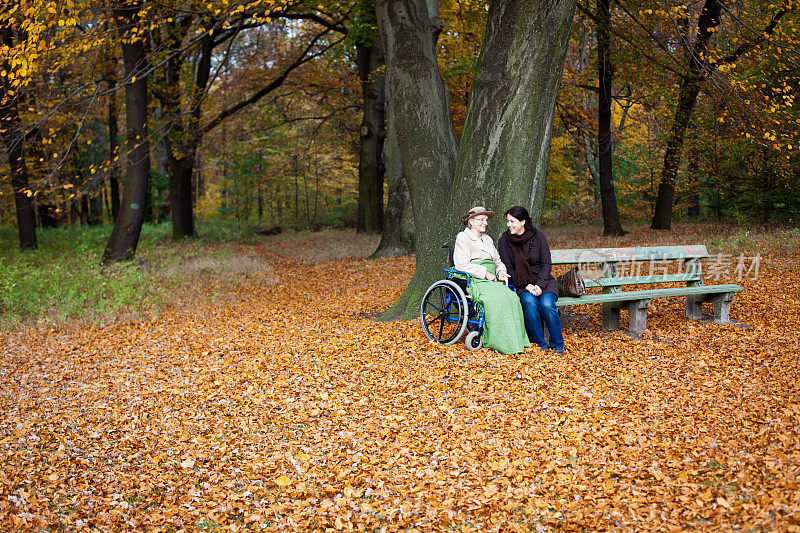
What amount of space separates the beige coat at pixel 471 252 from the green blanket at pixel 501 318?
10.0 inches

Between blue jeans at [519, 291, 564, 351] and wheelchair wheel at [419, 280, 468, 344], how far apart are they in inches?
22.8

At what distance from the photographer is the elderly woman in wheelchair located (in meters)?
5.40

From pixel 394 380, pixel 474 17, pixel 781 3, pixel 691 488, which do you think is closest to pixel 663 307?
pixel 394 380

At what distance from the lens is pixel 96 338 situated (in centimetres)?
695

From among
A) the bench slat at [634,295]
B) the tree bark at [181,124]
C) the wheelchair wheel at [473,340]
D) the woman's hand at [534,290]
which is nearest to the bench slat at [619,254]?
the bench slat at [634,295]

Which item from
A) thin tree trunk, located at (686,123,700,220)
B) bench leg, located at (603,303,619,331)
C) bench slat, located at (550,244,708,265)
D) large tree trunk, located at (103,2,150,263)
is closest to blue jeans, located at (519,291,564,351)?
bench slat, located at (550,244,708,265)

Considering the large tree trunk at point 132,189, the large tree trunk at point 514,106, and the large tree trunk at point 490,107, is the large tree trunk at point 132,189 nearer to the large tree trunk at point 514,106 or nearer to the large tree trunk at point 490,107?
the large tree trunk at point 490,107

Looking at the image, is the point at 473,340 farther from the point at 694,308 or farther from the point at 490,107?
the point at 694,308

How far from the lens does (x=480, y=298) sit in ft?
17.9

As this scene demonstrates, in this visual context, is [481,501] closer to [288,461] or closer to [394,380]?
[288,461]

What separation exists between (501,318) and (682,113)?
11554mm

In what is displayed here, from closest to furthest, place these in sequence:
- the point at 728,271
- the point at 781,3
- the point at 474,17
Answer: the point at 728,271
the point at 781,3
the point at 474,17

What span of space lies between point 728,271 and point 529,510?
26.1 feet

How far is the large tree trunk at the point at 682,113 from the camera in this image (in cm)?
1307
